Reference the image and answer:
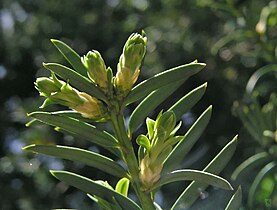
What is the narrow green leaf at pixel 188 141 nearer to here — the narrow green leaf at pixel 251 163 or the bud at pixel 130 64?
the bud at pixel 130 64

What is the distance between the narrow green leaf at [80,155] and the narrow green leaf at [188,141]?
0.05m

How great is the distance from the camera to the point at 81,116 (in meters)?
0.69

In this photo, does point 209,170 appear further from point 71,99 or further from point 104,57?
point 104,57

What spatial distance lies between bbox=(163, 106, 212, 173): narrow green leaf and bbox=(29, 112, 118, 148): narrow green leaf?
0.21 ft

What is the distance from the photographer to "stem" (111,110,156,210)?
2.20 ft

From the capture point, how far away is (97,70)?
665 mm

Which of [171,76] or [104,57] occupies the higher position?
[171,76]

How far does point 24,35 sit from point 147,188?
5.77 ft

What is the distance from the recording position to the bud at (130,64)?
68 centimetres

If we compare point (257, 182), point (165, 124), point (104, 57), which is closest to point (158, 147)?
point (165, 124)

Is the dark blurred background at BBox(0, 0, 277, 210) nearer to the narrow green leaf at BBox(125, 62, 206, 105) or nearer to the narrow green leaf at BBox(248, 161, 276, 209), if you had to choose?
the narrow green leaf at BBox(248, 161, 276, 209)

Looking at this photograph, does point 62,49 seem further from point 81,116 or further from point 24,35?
point 24,35

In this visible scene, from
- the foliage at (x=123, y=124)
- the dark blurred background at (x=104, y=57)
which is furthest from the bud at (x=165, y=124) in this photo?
the dark blurred background at (x=104, y=57)

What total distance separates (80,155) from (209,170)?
13 cm
